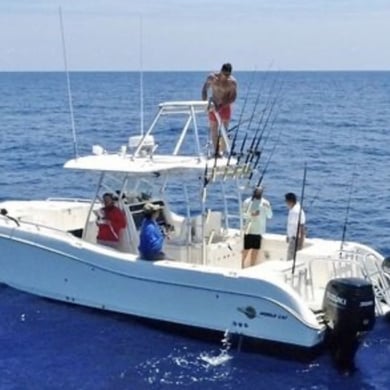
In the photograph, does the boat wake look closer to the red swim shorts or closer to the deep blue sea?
the deep blue sea

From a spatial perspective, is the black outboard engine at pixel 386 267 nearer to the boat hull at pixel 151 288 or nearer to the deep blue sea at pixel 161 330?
the deep blue sea at pixel 161 330

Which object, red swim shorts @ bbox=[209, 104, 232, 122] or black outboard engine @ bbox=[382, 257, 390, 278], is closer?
black outboard engine @ bbox=[382, 257, 390, 278]

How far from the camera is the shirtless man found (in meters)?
15.2

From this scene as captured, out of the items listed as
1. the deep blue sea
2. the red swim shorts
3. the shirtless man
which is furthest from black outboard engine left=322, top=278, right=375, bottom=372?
the red swim shorts

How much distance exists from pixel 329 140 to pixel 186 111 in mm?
30250

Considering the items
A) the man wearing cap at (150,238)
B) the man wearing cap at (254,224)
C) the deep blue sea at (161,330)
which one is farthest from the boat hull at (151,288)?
the man wearing cap at (254,224)

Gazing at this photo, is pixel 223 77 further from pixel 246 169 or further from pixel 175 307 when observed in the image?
pixel 175 307

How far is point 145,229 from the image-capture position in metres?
14.1

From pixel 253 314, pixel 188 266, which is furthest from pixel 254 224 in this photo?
pixel 253 314

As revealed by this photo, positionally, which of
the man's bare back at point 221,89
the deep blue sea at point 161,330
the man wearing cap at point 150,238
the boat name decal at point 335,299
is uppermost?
the man's bare back at point 221,89

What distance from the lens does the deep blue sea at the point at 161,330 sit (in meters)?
12.5

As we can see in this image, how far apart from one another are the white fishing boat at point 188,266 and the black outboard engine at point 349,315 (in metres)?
0.03

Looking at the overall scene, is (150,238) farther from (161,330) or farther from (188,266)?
(161,330)

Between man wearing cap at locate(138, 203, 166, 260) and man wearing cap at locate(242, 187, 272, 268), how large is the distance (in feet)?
6.12
